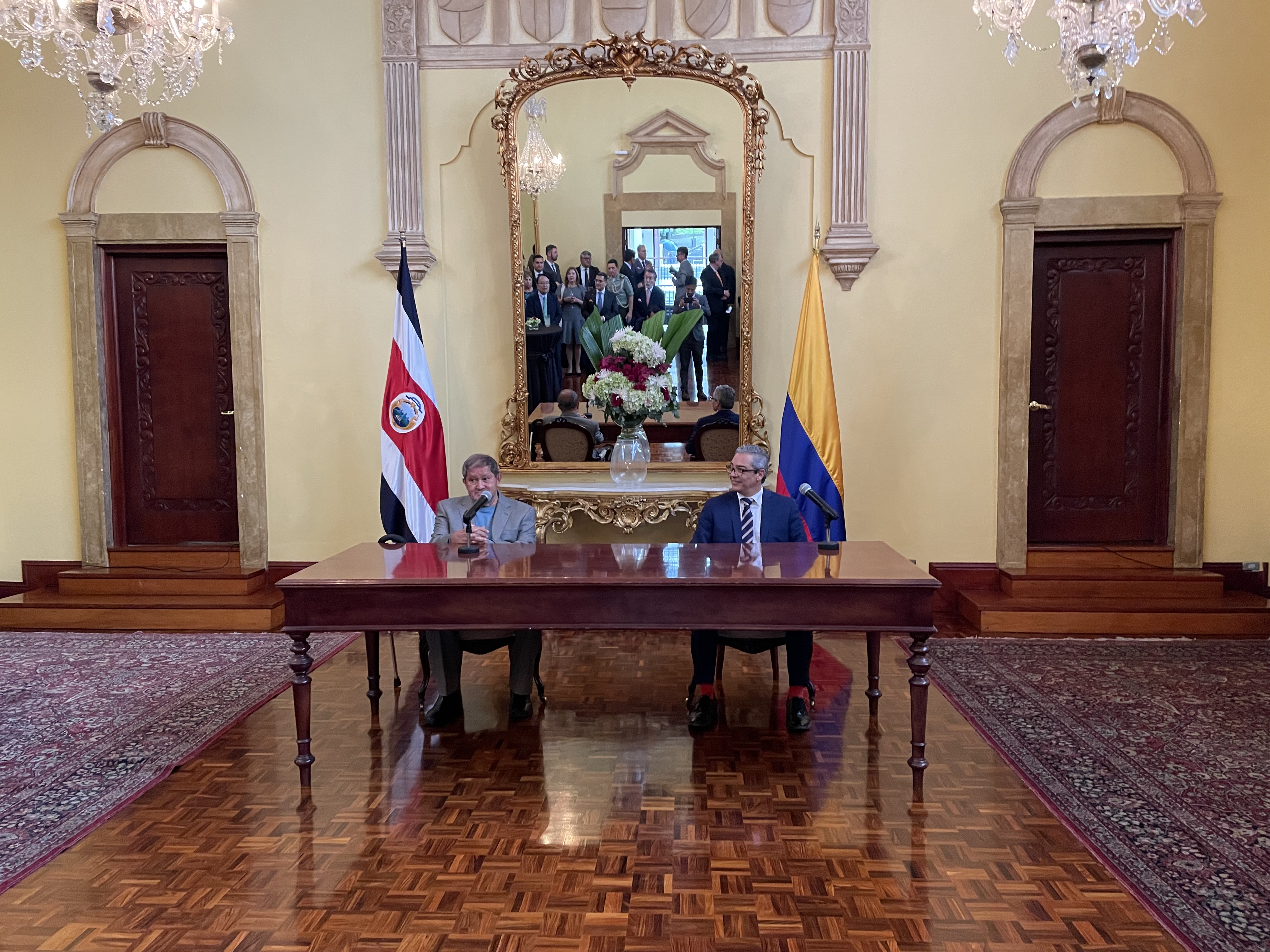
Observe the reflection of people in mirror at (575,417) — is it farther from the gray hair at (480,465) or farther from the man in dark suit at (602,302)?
the gray hair at (480,465)

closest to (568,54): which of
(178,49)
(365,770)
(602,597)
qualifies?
(178,49)

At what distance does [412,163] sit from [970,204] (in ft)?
11.7

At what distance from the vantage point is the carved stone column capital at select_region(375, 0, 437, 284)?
599 centimetres

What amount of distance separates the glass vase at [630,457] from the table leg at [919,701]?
2.59 meters

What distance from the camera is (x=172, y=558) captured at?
21.0 feet

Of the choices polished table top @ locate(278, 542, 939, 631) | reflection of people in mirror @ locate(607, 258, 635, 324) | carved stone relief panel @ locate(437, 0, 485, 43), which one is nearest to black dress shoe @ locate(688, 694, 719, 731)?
polished table top @ locate(278, 542, 939, 631)

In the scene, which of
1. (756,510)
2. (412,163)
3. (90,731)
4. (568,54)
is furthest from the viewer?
(412,163)

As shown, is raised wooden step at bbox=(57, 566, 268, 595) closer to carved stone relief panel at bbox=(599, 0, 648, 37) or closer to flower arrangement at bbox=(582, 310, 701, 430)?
flower arrangement at bbox=(582, 310, 701, 430)

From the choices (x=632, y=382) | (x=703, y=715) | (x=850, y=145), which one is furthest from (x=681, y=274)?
(x=703, y=715)

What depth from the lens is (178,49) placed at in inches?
178

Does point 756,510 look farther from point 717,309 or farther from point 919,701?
point 717,309

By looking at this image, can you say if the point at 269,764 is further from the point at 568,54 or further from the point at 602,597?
the point at 568,54

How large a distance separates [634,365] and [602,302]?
1.63 ft

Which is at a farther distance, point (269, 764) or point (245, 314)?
point (245, 314)
